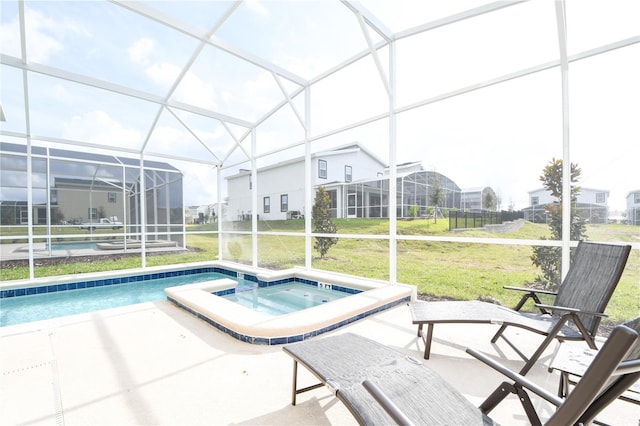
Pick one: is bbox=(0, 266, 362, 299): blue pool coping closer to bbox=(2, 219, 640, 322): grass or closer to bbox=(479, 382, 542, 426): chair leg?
bbox=(2, 219, 640, 322): grass

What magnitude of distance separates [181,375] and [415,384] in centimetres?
207

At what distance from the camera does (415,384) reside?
1.75m

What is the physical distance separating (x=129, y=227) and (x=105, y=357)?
6.36 m

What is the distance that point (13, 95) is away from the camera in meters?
5.44

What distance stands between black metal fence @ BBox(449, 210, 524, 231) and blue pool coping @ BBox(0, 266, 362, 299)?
2.32 metres

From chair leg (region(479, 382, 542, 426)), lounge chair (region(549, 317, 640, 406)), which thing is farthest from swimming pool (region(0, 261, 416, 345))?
lounge chair (region(549, 317, 640, 406))

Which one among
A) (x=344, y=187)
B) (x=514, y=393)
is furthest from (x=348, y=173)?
(x=514, y=393)

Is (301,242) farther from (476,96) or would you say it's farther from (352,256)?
Answer: (476,96)

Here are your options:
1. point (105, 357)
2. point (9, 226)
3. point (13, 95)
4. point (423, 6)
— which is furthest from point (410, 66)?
point (9, 226)

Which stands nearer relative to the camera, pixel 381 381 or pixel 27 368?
pixel 381 381

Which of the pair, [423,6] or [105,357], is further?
[423,6]

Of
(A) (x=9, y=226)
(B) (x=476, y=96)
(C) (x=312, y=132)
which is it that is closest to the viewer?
(B) (x=476, y=96)

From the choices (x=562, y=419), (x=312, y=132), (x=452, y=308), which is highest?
(x=312, y=132)

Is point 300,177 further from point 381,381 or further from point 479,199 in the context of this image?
point 381,381
